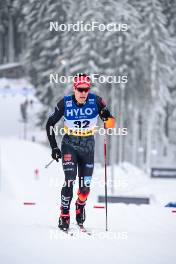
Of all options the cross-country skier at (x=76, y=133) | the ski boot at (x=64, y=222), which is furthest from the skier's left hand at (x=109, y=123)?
the ski boot at (x=64, y=222)

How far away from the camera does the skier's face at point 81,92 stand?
587cm

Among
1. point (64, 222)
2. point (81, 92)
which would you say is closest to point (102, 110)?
point (81, 92)

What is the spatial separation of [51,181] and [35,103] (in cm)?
2011

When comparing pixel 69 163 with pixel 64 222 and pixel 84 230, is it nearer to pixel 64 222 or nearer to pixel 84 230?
pixel 64 222

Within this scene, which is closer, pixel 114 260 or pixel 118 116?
pixel 114 260

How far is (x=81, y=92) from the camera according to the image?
5879 millimetres

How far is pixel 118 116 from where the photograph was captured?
30.3 meters

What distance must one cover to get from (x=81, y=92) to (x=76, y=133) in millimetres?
575

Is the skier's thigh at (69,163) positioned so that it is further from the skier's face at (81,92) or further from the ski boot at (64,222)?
the skier's face at (81,92)

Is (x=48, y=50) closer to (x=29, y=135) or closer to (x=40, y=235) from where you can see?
(x=29, y=135)

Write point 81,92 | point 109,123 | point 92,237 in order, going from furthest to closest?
point 109,123
point 81,92
point 92,237

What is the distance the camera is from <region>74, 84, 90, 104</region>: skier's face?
5.87m

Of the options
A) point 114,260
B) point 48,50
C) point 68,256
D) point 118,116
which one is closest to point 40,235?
point 68,256

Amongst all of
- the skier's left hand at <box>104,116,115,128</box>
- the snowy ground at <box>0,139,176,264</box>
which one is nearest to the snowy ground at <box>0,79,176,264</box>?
the snowy ground at <box>0,139,176,264</box>
